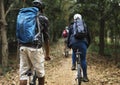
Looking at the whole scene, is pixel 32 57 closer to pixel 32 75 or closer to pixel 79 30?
pixel 32 75

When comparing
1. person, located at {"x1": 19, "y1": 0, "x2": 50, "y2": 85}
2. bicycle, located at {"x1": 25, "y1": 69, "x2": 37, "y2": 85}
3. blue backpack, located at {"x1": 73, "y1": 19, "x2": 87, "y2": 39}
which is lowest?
bicycle, located at {"x1": 25, "y1": 69, "x2": 37, "y2": 85}

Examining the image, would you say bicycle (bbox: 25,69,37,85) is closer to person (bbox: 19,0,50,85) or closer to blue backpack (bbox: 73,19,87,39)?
→ person (bbox: 19,0,50,85)

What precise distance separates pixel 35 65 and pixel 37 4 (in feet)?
4.29

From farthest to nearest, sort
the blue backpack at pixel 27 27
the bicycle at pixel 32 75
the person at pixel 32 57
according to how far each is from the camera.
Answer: the bicycle at pixel 32 75
the person at pixel 32 57
the blue backpack at pixel 27 27

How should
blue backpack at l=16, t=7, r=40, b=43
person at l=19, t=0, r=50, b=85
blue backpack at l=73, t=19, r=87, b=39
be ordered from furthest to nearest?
blue backpack at l=73, t=19, r=87, b=39, person at l=19, t=0, r=50, b=85, blue backpack at l=16, t=7, r=40, b=43

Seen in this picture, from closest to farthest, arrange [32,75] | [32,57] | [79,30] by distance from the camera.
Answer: [32,57], [32,75], [79,30]

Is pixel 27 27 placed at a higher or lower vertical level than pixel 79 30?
higher

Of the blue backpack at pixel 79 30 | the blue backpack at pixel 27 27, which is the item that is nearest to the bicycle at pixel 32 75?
the blue backpack at pixel 27 27

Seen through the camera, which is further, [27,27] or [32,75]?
[32,75]

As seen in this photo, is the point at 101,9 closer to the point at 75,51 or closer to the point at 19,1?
the point at 19,1

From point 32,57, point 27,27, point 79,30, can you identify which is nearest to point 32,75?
point 32,57

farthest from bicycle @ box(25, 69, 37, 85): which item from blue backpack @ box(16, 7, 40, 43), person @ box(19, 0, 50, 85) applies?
blue backpack @ box(16, 7, 40, 43)

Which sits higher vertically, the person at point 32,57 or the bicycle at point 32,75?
the person at point 32,57

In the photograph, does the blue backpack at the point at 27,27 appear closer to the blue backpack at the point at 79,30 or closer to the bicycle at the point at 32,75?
the bicycle at the point at 32,75
